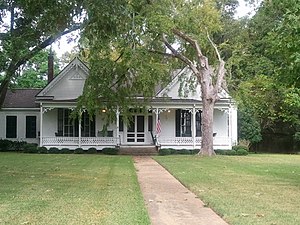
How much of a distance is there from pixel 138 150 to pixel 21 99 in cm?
1254

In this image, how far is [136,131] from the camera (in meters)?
38.2

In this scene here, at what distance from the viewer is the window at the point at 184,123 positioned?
126 ft

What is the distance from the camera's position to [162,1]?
28.3 metres

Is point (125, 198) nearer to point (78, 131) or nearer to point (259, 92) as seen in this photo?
point (78, 131)

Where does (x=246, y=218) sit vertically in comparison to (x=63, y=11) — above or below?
below

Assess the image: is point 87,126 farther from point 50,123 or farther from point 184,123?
point 184,123

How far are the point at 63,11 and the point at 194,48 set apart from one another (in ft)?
68.4

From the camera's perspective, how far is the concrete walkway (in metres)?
8.30

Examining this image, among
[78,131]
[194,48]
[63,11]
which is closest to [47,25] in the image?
[63,11]

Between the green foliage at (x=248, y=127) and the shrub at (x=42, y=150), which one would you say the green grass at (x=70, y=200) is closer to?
the shrub at (x=42, y=150)

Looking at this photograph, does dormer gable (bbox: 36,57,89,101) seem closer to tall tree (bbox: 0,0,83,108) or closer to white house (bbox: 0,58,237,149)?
white house (bbox: 0,58,237,149)

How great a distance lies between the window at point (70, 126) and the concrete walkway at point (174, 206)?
926 inches

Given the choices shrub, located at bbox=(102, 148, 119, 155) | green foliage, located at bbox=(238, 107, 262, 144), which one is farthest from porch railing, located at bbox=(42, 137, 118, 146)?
green foliage, located at bbox=(238, 107, 262, 144)

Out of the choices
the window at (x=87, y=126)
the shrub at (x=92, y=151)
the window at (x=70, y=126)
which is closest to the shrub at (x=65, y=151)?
the shrub at (x=92, y=151)
